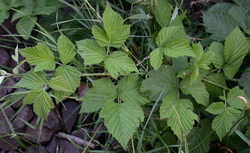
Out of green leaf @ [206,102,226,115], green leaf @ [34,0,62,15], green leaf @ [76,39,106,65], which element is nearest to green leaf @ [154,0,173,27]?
green leaf @ [76,39,106,65]

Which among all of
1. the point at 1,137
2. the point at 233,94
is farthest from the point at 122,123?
the point at 1,137

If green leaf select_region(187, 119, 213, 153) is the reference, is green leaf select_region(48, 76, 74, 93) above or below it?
above

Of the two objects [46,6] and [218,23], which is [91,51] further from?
[218,23]

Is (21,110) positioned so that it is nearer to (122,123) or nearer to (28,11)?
(28,11)

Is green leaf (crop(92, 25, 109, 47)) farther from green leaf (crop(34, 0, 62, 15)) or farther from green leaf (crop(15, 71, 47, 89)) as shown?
green leaf (crop(34, 0, 62, 15))

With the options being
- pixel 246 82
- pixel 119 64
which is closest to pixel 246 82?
pixel 246 82

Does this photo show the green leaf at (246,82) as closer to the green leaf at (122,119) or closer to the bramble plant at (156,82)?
the bramble plant at (156,82)
